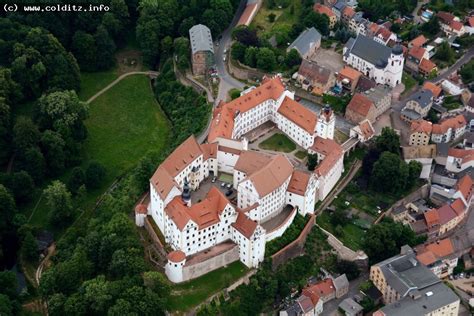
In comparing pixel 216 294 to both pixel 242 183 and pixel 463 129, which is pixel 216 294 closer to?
pixel 242 183

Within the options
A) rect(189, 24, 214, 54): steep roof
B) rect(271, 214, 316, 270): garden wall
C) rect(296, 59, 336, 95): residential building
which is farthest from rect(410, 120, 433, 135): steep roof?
rect(189, 24, 214, 54): steep roof

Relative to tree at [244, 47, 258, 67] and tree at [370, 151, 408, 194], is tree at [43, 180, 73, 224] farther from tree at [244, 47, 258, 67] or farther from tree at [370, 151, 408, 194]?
tree at [370, 151, 408, 194]

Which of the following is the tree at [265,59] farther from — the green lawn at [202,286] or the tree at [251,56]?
the green lawn at [202,286]

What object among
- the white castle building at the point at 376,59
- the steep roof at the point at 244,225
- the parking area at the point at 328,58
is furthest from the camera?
the parking area at the point at 328,58

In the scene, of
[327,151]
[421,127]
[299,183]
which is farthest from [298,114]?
[421,127]

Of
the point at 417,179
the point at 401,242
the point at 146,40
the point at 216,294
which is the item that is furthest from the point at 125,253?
the point at 146,40

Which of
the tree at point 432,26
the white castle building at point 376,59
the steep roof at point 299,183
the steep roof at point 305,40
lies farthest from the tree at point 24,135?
the tree at point 432,26
